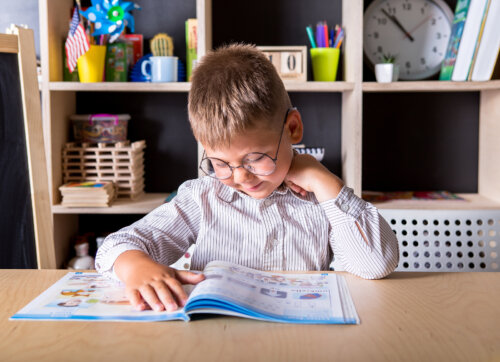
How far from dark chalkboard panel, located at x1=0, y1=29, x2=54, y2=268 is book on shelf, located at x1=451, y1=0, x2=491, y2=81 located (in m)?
1.33

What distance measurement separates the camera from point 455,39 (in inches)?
76.5

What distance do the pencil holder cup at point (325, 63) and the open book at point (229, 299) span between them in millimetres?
1174

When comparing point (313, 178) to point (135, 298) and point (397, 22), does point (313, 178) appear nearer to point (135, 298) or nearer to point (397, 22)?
point (135, 298)

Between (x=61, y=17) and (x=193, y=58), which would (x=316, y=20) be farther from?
(x=61, y=17)

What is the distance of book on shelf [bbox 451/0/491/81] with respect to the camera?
1.82m

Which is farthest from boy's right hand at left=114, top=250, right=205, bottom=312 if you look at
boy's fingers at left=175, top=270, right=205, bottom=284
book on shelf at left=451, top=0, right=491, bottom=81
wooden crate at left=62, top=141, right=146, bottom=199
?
book on shelf at left=451, top=0, right=491, bottom=81

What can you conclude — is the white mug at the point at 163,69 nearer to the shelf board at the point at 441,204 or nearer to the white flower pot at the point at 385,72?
the white flower pot at the point at 385,72

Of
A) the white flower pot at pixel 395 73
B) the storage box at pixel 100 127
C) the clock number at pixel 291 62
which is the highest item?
the clock number at pixel 291 62

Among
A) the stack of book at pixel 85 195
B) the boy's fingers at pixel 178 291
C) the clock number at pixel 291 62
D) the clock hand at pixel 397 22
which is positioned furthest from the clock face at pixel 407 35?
the boy's fingers at pixel 178 291

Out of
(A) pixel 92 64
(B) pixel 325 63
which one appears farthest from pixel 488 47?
(A) pixel 92 64

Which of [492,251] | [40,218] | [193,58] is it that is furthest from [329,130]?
[40,218]

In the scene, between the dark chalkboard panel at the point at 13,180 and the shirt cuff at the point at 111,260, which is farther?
the dark chalkboard panel at the point at 13,180

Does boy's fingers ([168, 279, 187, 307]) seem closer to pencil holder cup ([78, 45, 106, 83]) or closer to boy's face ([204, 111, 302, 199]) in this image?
boy's face ([204, 111, 302, 199])

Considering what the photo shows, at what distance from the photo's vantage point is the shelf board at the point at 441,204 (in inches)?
75.7
